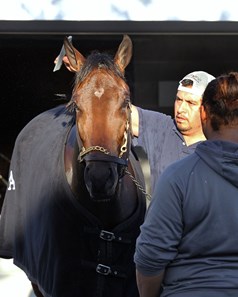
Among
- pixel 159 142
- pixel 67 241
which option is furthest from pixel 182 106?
pixel 67 241

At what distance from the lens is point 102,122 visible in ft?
7.69

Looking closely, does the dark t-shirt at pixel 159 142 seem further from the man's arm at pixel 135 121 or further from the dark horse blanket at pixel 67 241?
the dark horse blanket at pixel 67 241

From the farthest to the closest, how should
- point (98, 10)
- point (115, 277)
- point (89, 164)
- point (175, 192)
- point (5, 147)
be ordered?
point (5, 147)
point (98, 10)
point (115, 277)
point (89, 164)
point (175, 192)

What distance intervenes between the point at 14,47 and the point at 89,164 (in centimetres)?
201

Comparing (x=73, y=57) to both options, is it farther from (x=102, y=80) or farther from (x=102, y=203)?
(x=102, y=203)

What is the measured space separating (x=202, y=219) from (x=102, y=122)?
2.52 ft

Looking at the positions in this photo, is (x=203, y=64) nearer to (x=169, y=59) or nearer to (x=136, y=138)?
(x=169, y=59)

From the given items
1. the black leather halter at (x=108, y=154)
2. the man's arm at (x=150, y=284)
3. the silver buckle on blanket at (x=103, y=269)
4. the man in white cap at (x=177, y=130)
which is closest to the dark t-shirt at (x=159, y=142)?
the man in white cap at (x=177, y=130)

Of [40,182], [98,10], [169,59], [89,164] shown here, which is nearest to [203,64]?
[169,59]

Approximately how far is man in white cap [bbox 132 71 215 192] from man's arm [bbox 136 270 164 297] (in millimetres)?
1004

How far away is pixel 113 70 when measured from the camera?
2.53m

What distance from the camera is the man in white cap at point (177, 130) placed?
109 inches

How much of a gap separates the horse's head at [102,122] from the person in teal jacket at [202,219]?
1.74 feet

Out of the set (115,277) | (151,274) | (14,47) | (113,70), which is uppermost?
(14,47)
